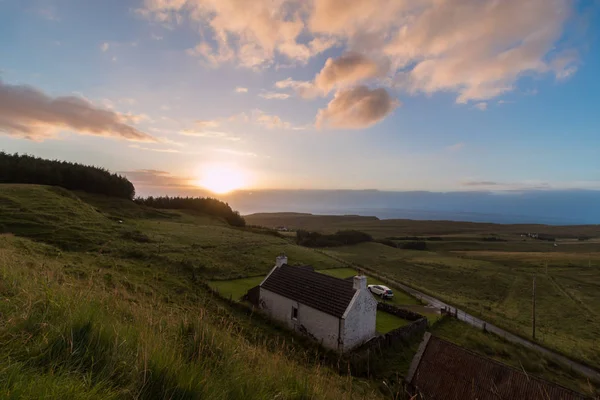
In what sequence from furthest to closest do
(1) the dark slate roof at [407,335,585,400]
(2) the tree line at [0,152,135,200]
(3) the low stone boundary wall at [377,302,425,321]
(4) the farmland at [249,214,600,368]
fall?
(2) the tree line at [0,152,135,200] < (4) the farmland at [249,214,600,368] < (3) the low stone boundary wall at [377,302,425,321] < (1) the dark slate roof at [407,335,585,400]

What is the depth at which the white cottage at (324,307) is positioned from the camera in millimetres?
20391

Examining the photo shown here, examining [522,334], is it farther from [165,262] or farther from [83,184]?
[83,184]

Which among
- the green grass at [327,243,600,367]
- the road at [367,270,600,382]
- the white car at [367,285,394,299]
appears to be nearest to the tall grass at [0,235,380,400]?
the road at [367,270,600,382]

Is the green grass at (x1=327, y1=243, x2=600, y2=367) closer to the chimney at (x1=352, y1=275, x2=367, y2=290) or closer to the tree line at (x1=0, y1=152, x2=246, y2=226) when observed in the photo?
the chimney at (x1=352, y1=275, x2=367, y2=290)

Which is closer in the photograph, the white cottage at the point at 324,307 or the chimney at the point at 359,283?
the white cottage at the point at 324,307

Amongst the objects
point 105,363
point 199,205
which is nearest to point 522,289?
point 105,363

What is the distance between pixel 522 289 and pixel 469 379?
54.0 metres

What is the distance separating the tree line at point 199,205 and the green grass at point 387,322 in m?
79.7

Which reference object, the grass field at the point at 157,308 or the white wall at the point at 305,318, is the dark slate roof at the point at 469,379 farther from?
the white wall at the point at 305,318

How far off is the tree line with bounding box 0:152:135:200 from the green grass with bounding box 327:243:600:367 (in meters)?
69.9

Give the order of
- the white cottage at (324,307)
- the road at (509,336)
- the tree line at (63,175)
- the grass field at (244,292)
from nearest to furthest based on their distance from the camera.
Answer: the white cottage at (324,307) → the road at (509,336) → the grass field at (244,292) → the tree line at (63,175)

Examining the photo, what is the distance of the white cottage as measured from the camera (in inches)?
803

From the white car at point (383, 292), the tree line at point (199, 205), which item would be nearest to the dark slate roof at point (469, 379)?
the white car at point (383, 292)

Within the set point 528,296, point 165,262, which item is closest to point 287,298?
point 165,262
